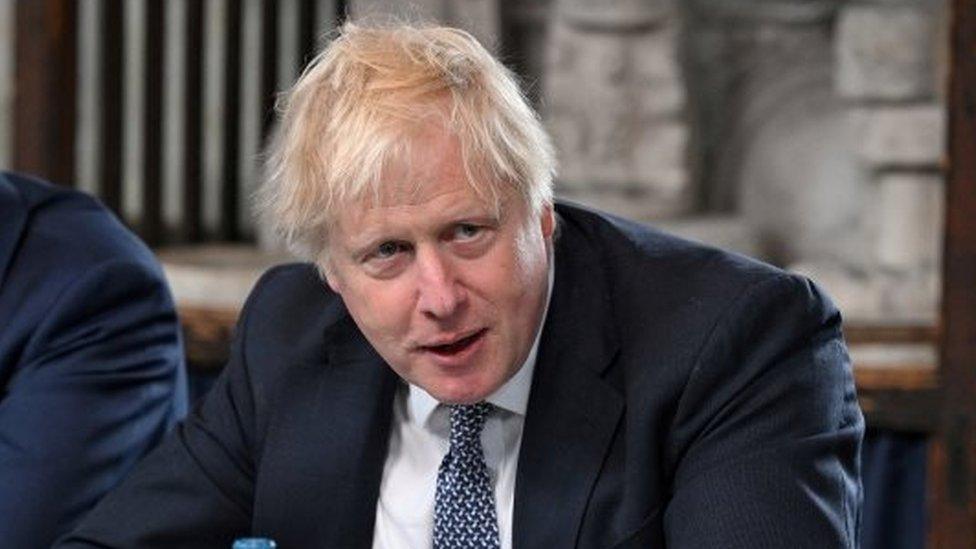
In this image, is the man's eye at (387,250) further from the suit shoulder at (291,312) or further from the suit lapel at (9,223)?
the suit lapel at (9,223)

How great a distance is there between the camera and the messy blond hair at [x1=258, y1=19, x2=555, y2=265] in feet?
6.41

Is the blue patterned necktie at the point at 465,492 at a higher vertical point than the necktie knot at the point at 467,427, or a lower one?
lower

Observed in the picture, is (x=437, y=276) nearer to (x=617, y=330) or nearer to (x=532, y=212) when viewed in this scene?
(x=532, y=212)

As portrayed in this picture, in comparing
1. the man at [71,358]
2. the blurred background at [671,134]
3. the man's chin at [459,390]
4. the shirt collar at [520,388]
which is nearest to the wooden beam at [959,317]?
the blurred background at [671,134]

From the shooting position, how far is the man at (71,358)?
8.03 ft

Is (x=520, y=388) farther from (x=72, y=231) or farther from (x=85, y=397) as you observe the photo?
(x=72, y=231)

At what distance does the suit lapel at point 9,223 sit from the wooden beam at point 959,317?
1.69m

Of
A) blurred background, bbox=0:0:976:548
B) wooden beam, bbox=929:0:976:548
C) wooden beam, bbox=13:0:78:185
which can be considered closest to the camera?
wooden beam, bbox=929:0:976:548

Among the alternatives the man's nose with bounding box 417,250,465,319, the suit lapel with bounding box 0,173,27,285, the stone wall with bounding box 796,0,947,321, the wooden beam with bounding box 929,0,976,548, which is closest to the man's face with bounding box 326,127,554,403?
the man's nose with bounding box 417,250,465,319

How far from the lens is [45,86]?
454 cm

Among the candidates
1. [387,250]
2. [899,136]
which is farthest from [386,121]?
[899,136]

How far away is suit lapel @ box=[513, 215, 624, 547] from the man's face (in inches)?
3.2

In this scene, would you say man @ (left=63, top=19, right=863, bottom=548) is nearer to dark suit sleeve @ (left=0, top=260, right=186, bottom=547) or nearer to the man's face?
the man's face

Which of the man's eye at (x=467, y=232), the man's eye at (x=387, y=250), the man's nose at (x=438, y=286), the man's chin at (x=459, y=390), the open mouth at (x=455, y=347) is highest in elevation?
the man's eye at (x=467, y=232)
